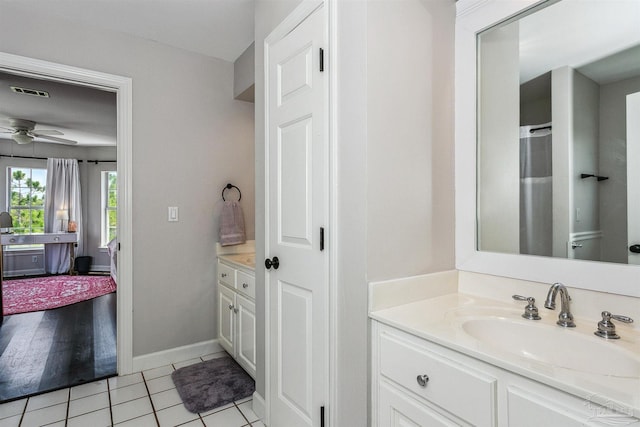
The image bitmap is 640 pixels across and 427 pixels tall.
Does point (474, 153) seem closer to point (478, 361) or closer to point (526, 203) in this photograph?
point (526, 203)

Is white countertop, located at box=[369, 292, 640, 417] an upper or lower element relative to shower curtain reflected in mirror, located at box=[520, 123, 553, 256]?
lower

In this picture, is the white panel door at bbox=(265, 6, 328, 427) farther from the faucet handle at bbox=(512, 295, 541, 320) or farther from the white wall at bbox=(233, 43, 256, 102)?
the white wall at bbox=(233, 43, 256, 102)

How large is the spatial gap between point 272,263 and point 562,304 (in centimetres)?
122

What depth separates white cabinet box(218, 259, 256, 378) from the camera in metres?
2.21

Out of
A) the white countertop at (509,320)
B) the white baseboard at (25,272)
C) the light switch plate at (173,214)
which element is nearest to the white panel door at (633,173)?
the white countertop at (509,320)

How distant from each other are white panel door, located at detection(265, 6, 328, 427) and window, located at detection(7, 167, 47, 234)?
276 inches

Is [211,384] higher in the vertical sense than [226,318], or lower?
lower

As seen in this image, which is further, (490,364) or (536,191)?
(536,191)

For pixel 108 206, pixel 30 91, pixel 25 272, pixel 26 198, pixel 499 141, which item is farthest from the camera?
pixel 108 206

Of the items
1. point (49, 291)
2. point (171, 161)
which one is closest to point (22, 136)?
point (49, 291)

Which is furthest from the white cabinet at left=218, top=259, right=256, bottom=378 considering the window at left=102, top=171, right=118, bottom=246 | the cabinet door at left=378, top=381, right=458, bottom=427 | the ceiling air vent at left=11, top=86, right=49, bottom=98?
the window at left=102, top=171, right=118, bottom=246

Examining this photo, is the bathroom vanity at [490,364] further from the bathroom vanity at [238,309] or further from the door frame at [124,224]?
the door frame at [124,224]

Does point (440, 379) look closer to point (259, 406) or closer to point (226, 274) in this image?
point (259, 406)

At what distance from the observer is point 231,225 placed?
2.81 m
